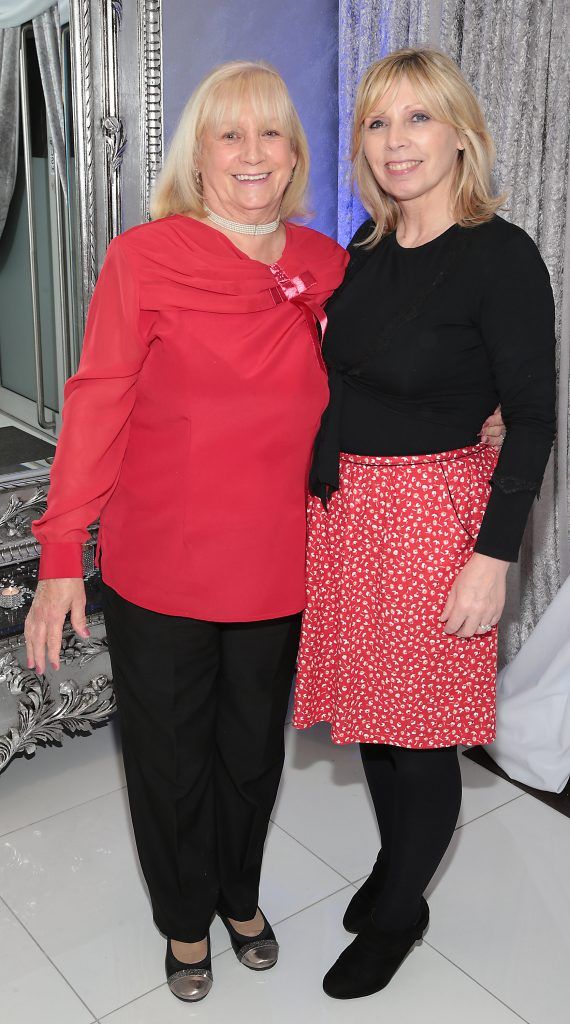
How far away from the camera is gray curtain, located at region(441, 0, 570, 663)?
2246 mm

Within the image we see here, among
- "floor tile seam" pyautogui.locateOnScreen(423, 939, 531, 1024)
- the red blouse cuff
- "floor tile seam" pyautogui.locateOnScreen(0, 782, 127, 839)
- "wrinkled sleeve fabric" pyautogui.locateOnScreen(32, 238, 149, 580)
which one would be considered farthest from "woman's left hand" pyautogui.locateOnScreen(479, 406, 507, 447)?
"floor tile seam" pyautogui.locateOnScreen(0, 782, 127, 839)

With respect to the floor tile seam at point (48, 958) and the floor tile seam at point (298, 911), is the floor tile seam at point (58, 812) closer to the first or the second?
the floor tile seam at point (48, 958)

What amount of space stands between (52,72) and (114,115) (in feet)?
0.49

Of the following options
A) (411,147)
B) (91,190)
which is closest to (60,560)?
(411,147)

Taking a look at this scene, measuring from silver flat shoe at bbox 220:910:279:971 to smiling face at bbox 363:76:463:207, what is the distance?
51.8 inches

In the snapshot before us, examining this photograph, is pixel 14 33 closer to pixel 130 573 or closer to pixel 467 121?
pixel 467 121

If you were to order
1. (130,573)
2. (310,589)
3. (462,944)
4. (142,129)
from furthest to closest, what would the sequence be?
(142,129)
(462,944)
(310,589)
(130,573)

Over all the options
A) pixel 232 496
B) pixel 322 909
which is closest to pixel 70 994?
pixel 322 909

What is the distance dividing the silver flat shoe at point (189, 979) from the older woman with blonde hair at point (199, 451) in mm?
215

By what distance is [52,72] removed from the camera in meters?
2.07

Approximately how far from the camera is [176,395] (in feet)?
4.76

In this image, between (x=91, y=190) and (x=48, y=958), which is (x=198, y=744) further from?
(x=91, y=190)

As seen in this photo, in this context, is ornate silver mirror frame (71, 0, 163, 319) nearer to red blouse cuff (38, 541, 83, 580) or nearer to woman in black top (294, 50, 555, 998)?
woman in black top (294, 50, 555, 998)

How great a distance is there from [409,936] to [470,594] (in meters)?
0.70
